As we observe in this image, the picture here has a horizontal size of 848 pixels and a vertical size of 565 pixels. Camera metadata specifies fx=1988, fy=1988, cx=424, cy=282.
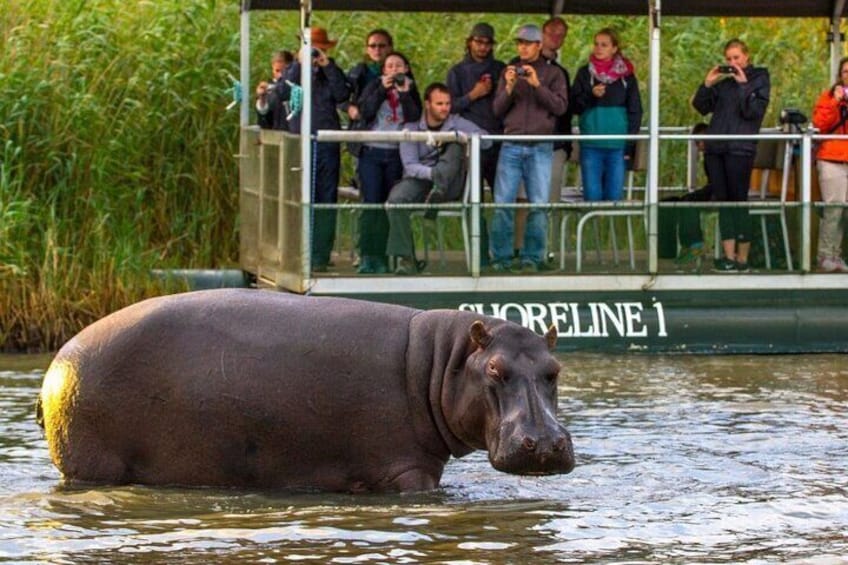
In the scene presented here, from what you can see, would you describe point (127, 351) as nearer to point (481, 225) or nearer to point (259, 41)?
point (481, 225)

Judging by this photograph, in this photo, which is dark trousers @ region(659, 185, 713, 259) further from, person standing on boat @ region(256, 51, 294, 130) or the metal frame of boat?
person standing on boat @ region(256, 51, 294, 130)

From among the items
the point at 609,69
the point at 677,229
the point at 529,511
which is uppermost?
the point at 609,69

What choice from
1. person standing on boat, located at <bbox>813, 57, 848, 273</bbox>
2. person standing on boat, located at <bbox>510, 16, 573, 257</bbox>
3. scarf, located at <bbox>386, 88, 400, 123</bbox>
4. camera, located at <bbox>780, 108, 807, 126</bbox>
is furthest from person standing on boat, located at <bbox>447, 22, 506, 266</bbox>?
person standing on boat, located at <bbox>813, 57, 848, 273</bbox>

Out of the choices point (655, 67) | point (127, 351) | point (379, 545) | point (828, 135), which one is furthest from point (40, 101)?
point (379, 545)

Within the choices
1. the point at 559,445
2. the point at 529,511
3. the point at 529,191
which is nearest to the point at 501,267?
the point at 529,191

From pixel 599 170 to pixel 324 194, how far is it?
7.04 ft

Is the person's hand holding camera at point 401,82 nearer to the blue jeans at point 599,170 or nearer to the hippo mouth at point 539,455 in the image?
the blue jeans at point 599,170

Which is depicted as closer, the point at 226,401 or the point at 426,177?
the point at 226,401

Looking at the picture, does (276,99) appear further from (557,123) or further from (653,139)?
(653,139)

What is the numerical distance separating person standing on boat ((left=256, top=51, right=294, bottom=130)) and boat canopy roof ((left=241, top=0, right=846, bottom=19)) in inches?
20.1

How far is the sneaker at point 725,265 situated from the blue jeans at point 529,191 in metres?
1.36

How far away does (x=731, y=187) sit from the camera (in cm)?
1557

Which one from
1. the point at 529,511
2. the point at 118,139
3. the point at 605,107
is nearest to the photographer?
the point at 529,511

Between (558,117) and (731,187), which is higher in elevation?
(558,117)
